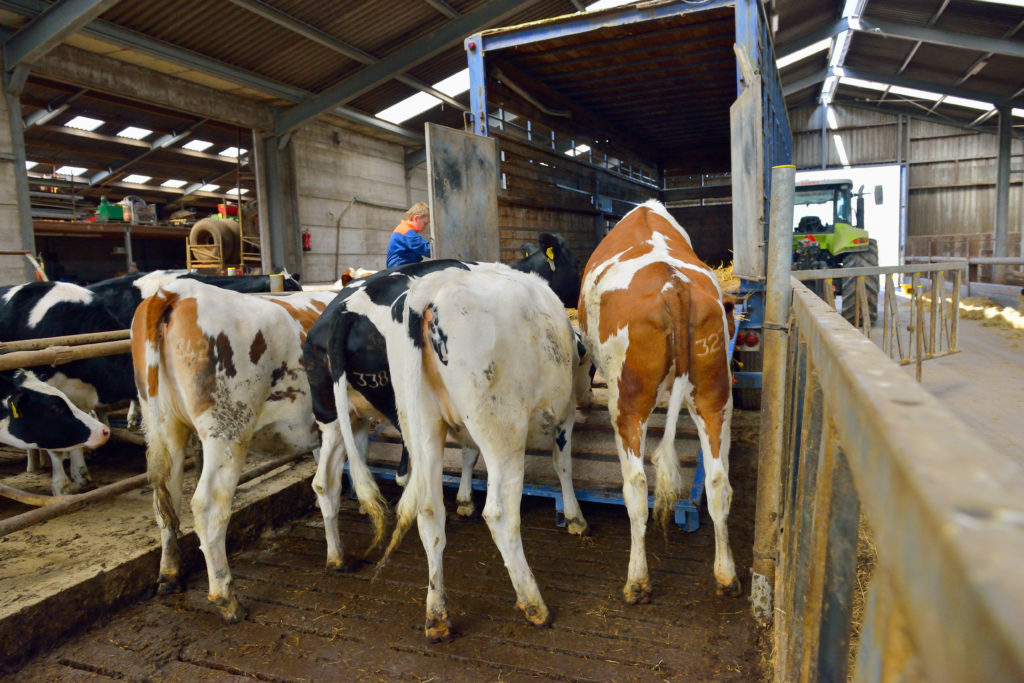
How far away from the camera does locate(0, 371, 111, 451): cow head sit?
4066 mm

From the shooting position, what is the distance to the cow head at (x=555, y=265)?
5.93 meters

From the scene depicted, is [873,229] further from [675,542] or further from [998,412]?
[675,542]

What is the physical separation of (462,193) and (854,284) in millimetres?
7269

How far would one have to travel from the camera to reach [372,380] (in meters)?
3.55

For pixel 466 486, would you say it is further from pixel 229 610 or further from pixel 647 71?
pixel 647 71

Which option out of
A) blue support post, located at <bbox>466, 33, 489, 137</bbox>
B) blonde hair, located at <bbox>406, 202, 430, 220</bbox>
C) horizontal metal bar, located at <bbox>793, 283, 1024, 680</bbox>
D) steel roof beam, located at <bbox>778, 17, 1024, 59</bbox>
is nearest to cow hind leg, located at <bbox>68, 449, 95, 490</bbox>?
blonde hair, located at <bbox>406, 202, 430, 220</bbox>

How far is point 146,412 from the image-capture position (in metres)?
3.68

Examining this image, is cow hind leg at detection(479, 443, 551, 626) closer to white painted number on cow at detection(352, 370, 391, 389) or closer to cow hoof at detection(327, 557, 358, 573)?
white painted number on cow at detection(352, 370, 391, 389)

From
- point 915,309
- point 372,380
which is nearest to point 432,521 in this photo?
point 372,380

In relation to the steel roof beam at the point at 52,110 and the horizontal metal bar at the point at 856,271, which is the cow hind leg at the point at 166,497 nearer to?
the horizontal metal bar at the point at 856,271

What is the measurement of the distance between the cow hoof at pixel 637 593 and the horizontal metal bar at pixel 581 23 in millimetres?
4789

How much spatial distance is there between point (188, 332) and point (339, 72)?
1166 cm

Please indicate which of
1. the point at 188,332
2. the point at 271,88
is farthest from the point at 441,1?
the point at 188,332

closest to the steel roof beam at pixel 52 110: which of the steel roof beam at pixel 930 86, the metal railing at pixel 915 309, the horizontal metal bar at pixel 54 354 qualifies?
the horizontal metal bar at pixel 54 354
